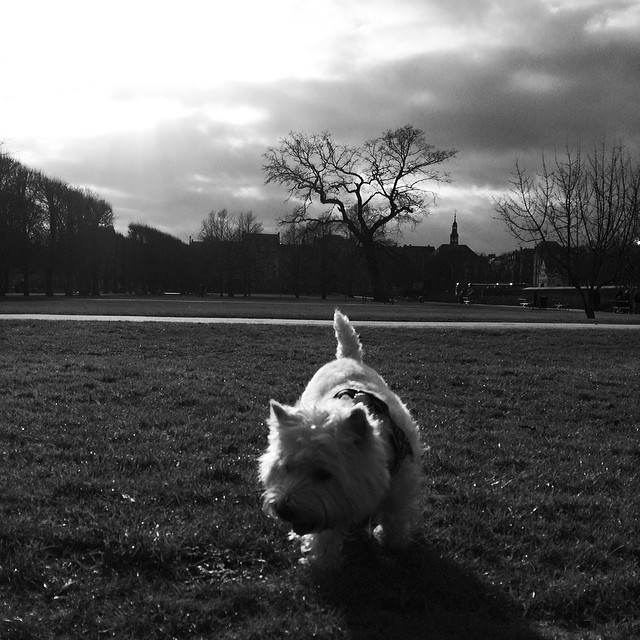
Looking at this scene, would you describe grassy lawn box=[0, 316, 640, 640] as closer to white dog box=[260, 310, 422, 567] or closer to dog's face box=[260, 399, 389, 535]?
white dog box=[260, 310, 422, 567]

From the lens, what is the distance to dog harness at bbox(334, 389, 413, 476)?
3.74 m

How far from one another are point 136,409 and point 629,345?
42.3 feet

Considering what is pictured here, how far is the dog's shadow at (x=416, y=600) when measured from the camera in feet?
9.40

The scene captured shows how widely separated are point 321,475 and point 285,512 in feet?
0.89

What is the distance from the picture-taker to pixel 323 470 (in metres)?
3.19

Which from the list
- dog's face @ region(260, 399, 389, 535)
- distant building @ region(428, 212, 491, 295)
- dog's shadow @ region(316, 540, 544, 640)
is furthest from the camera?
distant building @ region(428, 212, 491, 295)

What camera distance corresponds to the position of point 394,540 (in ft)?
12.3

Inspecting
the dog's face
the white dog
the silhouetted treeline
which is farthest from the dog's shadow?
the silhouetted treeline

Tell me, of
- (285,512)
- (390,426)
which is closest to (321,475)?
(285,512)

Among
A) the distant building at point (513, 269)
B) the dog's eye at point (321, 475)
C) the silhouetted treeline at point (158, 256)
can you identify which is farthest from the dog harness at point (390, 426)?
the distant building at point (513, 269)

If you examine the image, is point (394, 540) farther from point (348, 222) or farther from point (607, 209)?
point (348, 222)

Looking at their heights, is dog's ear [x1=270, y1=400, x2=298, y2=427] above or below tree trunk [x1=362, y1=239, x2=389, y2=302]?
below

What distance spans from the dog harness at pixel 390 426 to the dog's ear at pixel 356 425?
506 mm

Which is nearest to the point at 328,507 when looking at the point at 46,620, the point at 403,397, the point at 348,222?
the point at 46,620
